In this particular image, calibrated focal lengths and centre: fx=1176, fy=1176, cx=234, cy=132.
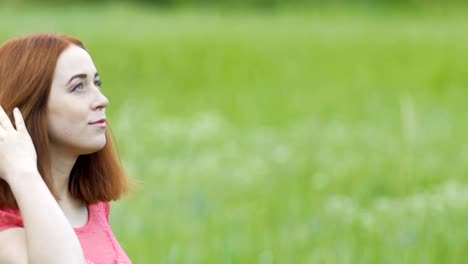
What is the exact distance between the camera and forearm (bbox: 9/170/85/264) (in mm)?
2219

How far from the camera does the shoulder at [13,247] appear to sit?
2.27 m

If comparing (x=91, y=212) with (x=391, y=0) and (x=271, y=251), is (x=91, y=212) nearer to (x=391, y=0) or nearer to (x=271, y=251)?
(x=271, y=251)

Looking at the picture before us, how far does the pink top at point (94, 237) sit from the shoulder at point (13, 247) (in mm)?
20

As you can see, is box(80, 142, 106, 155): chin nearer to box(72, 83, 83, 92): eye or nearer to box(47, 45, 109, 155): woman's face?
box(47, 45, 109, 155): woman's face

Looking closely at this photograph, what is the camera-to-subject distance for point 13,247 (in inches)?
89.7

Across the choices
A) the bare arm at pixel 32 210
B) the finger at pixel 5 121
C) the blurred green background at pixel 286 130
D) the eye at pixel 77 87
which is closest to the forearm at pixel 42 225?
the bare arm at pixel 32 210

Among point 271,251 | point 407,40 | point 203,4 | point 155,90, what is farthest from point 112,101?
point 203,4

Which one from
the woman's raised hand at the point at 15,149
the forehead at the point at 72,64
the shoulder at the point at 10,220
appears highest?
the forehead at the point at 72,64

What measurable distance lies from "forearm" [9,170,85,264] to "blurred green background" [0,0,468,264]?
75cm

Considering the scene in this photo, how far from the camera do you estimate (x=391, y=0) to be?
18.5 metres

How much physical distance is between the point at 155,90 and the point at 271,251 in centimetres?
605

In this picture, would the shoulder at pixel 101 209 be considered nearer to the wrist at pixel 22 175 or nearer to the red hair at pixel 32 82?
the red hair at pixel 32 82

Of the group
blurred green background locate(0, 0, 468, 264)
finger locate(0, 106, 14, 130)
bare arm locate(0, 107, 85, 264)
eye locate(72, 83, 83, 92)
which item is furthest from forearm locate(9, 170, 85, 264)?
blurred green background locate(0, 0, 468, 264)

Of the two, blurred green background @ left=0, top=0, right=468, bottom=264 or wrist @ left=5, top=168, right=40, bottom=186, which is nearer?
wrist @ left=5, top=168, right=40, bottom=186
